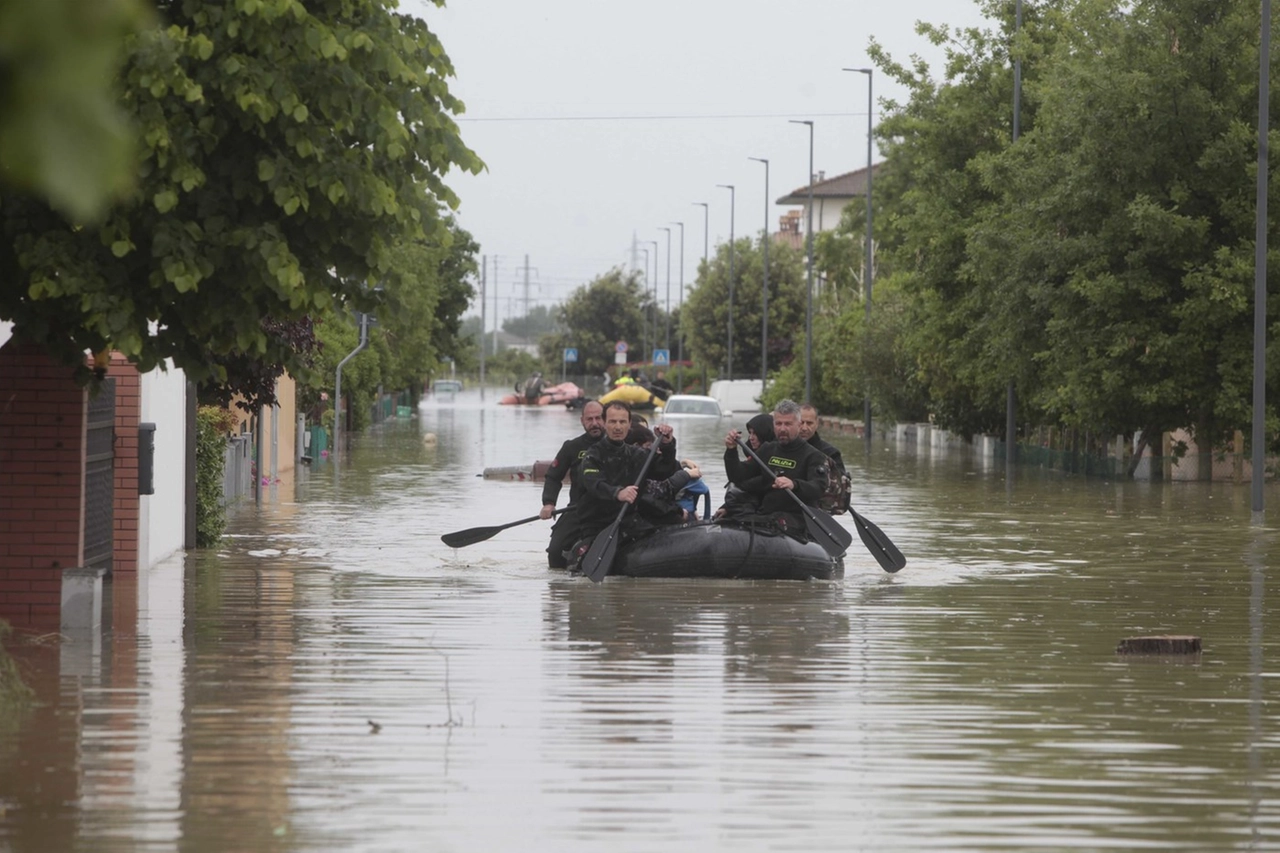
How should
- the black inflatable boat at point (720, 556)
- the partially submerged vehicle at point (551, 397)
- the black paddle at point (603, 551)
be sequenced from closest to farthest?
the black paddle at point (603, 551), the black inflatable boat at point (720, 556), the partially submerged vehicle at point (551, 397)

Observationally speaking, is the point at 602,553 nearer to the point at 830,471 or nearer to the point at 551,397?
the point at 830,471

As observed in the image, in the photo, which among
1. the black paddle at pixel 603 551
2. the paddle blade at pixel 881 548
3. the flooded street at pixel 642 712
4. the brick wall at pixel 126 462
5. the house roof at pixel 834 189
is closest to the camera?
the flooded street at pixel 642 712

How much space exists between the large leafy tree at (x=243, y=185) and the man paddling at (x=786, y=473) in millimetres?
6472

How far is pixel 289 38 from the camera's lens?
358 inches

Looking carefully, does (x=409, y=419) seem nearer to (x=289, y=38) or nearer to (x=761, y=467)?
(x=761, y=467)

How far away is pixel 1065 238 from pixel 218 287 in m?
28.2

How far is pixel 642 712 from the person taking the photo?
8547 millimetres

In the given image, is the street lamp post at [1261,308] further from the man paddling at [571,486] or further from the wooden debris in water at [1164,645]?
the wooden debris in water at [1164,645]

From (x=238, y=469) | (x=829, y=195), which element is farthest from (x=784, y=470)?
(x=829, y=195)

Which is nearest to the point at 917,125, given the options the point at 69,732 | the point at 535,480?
the point at 535,480

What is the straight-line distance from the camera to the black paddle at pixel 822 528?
51.7 ft

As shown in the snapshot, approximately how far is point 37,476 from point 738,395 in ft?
232

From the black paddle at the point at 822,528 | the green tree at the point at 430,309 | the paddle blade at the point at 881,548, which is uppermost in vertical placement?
the green tree at the point at 430,309

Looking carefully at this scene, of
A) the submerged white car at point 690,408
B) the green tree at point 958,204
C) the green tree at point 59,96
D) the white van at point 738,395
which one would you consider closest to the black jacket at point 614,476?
the green tree at point 59,96
